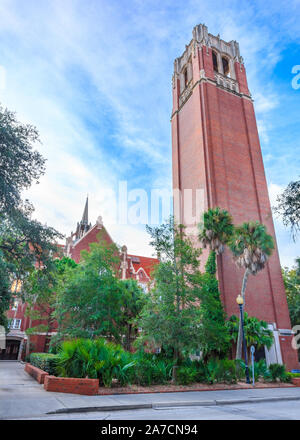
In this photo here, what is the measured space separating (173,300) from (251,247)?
464 inches

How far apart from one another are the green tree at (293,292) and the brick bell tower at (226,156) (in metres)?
7.03

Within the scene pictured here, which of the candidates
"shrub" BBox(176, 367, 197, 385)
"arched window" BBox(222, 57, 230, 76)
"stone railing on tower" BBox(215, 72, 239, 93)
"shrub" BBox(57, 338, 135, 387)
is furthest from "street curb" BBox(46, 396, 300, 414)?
"arched window" BBox(222, 57, 230, 76)

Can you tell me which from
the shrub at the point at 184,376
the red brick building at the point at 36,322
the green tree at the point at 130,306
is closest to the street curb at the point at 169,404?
the shrub at the point at 184,376

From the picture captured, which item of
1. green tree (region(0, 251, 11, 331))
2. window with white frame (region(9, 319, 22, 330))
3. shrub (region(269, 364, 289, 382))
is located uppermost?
green tree (region(0, 251, 11, 331))

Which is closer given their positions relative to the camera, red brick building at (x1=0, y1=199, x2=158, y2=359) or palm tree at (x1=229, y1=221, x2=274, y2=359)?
palm tree at (x1=229, y1=221, x2=274, y2=359)

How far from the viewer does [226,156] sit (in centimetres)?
3478

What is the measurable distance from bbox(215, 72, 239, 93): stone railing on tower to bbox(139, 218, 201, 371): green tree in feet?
101

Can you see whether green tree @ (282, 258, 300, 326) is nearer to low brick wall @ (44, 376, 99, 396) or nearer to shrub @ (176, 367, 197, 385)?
shrub @ (176, 367, 197, 385)

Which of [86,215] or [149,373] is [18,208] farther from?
[86,215]

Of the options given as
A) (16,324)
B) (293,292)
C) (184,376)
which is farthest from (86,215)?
(184,376)

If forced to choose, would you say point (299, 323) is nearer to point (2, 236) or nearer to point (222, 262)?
point (222, 262)

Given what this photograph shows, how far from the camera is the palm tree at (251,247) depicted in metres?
24.2

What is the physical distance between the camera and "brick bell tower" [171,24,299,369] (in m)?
28.1

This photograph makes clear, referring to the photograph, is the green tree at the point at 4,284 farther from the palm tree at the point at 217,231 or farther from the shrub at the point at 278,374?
the palm tree at the point at 217,231
